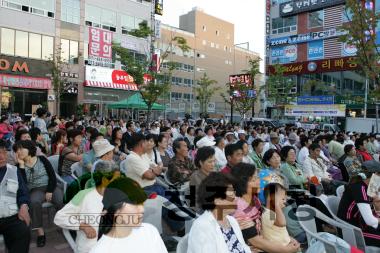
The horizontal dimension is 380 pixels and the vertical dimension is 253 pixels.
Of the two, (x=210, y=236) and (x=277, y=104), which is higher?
(x=277, y=104)

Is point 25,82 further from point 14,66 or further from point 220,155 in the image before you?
point 220,155

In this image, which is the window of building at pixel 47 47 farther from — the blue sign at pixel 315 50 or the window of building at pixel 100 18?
the blue sign at pixel 315 50

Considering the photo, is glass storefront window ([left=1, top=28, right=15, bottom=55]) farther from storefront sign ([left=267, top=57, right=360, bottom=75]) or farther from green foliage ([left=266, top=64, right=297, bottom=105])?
storefront sign ([left=267, top=57, right=360, bottom=75])

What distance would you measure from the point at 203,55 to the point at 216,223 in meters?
Answer: 58.6

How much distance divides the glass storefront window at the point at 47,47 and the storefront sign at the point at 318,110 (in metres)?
18.9

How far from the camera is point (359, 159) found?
8.25 meters

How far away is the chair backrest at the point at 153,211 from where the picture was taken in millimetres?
3637

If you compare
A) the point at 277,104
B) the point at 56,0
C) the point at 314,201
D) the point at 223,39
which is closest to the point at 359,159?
the point at 314,201

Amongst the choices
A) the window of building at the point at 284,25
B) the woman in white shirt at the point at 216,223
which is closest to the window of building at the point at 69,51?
the window of building at the point at 284,25

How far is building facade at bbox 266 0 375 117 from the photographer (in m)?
33.3

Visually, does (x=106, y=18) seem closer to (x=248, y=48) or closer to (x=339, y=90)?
(x=339, y=90)

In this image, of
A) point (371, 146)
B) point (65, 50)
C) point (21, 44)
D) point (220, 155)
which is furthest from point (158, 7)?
point (220, 155)

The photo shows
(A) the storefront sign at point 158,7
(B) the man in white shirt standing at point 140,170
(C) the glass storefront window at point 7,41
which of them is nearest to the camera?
(B) the man in white shirt standing at point 140,170

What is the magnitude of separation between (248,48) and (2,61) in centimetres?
5447
